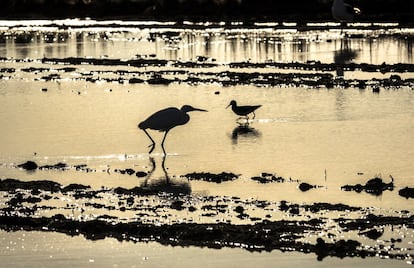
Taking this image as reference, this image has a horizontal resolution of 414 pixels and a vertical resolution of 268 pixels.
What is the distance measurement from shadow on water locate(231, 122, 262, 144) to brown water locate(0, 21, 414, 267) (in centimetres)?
3

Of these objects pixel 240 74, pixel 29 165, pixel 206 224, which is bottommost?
pixel 206 224

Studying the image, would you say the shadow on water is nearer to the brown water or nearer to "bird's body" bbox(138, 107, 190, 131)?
the brown water

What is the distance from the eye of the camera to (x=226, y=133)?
59.9 ft

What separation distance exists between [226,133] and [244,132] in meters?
0.30

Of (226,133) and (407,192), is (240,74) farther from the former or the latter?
(407,192)

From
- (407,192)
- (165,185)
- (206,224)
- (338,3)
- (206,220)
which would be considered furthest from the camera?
(338,3)

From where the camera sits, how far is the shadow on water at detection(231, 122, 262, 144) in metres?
17.8

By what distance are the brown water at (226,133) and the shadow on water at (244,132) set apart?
0.11 ft

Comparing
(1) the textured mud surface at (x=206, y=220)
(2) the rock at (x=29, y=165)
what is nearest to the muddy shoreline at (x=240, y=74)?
(2) the rock at (x=29, y=165)

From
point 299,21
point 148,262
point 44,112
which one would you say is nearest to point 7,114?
point 44,112

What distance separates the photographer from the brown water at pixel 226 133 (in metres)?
13.9

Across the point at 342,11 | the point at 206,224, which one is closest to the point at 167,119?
the point at 206,224

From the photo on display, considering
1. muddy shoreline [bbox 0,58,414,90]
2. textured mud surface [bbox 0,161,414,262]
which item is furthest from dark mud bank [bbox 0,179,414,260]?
muddy shoreline [bbox 0,58,414,90]

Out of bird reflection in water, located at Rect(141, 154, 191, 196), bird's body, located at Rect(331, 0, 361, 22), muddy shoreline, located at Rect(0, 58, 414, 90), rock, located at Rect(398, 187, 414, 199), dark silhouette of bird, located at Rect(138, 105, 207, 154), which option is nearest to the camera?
rock, located at Rect(398, 187, 414, 199)
